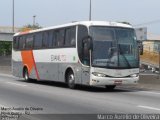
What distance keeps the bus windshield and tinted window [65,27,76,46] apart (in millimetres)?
1449

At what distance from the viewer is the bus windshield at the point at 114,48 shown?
24266 mm

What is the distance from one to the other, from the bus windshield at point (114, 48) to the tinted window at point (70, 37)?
1.45 m

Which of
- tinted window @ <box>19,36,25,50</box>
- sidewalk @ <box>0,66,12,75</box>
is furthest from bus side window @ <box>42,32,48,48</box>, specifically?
sidewalk @ <box>0,66,12,75</box>

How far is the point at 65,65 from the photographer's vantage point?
27266mm

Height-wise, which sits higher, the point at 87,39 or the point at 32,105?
the point at 87,39

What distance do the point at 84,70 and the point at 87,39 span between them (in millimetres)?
1482

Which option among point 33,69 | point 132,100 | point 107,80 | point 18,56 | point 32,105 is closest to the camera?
point 32,105

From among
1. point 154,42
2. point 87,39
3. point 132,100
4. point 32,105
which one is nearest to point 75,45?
point 87,39

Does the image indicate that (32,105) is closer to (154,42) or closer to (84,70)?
(84,70)

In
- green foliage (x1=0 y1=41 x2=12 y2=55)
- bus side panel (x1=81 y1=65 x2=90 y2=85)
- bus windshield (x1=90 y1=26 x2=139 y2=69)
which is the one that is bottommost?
green foliage (x1=0 y1=41 x2=12 y2=55)

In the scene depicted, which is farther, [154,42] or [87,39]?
[154,42]

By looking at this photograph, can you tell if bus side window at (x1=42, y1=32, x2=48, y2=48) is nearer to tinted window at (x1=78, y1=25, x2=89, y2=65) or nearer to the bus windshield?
tinted window at (x1=78, y1=25, x2=89, y2=65)

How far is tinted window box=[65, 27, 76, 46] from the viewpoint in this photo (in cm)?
2592

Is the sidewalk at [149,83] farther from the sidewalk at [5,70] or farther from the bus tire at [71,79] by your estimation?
the sidewalk at [5,70]
